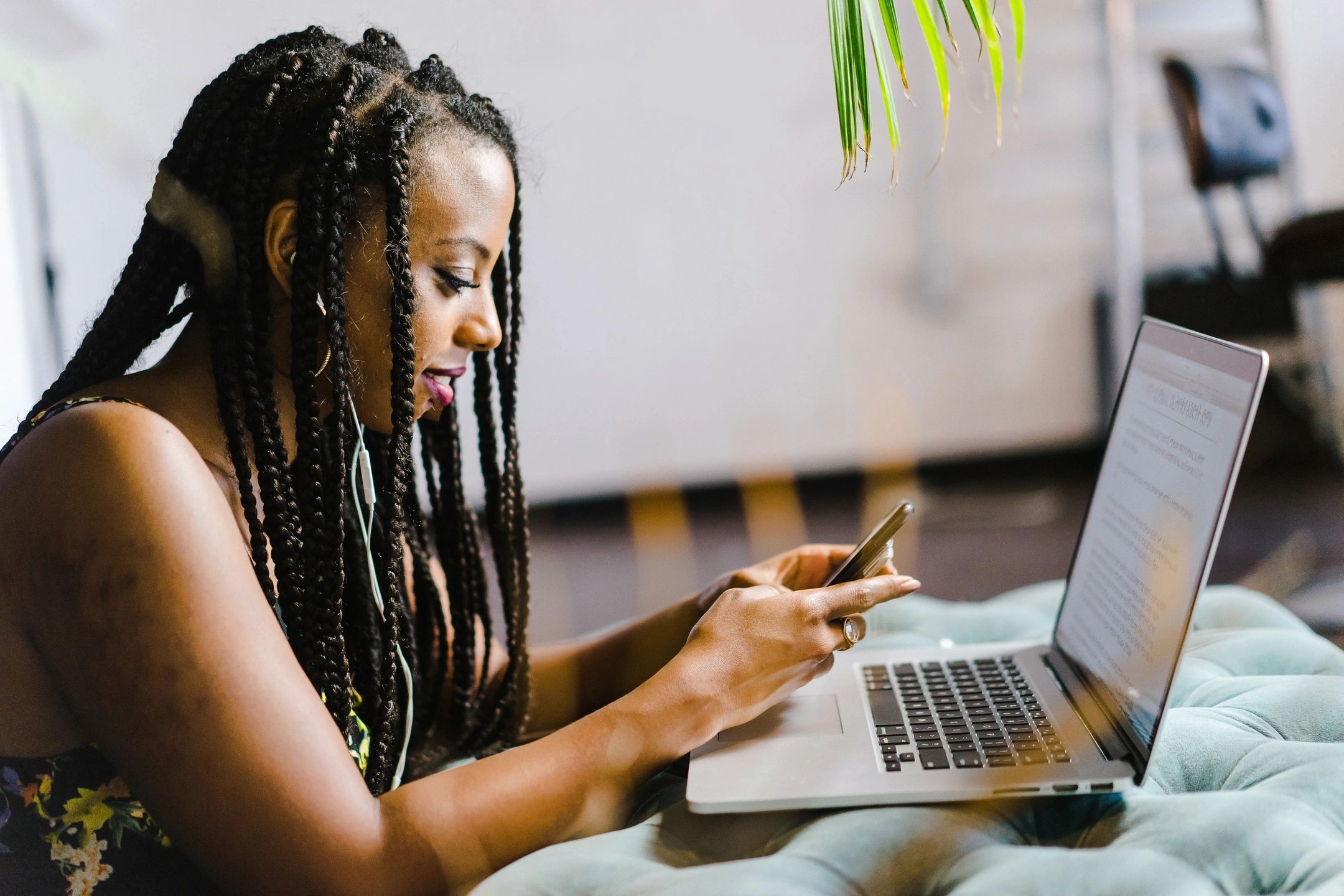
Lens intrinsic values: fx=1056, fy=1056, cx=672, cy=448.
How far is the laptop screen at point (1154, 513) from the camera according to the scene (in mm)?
633

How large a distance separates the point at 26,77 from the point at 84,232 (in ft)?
0.69

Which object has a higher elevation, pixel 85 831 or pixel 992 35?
pixel 992 35

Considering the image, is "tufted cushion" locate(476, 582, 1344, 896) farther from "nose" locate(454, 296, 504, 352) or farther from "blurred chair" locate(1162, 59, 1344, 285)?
"blurred chair" locate(1162, 59, 1344, 285)

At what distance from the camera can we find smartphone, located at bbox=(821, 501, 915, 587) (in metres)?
0.75

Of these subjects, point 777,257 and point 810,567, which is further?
point 777,257

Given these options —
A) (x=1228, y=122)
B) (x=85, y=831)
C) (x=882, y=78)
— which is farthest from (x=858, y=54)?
(x=1228, y=122)

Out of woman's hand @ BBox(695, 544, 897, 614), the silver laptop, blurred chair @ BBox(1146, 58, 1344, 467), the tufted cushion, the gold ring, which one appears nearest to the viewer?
the tufted cushion

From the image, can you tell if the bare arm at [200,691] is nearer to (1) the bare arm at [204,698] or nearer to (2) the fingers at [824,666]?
(1) the bare arm at [204,698]

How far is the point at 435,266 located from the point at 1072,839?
56cm

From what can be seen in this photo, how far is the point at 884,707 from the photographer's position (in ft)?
2.53

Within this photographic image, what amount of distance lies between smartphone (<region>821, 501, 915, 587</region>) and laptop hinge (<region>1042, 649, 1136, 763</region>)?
0.17 metres

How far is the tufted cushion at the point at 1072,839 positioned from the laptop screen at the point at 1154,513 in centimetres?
6

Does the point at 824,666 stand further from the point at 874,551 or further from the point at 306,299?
the point at 306,299

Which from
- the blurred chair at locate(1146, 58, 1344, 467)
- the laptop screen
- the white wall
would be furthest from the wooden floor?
the laptop screen
